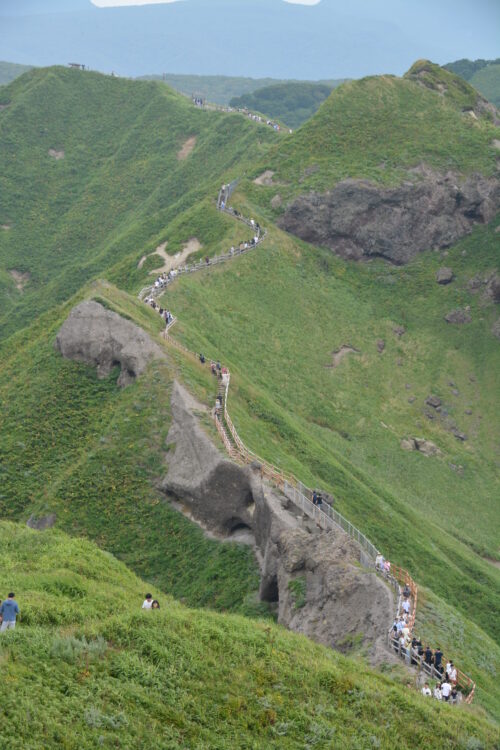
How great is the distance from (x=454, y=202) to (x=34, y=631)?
9590 centimetres

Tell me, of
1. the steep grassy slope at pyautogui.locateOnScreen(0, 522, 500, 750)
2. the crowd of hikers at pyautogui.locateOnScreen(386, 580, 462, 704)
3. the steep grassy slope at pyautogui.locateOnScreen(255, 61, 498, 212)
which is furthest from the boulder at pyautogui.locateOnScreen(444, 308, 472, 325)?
the steep grassy slope at pyautogui.locateOnScreen(0, 522, 500, 750)

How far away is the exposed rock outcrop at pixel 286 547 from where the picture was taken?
110 feet

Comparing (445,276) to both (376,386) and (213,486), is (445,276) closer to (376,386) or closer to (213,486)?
(376,386)

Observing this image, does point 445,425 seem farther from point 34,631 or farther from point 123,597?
point 34,631

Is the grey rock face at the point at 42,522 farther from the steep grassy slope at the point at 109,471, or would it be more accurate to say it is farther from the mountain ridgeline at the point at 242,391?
the steep grassy slope at the point at 109,471

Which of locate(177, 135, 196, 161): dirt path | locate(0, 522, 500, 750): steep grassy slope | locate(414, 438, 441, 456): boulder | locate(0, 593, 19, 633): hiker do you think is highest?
locate(177, 135, 196, 161): dirt path

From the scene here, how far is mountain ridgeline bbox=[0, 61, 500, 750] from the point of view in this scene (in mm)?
24344

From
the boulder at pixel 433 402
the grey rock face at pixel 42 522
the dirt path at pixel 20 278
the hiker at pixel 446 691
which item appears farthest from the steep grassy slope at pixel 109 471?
the dirt path at pixel 20 278

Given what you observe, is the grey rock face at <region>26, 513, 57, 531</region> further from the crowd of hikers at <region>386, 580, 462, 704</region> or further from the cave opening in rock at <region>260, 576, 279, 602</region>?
the crowd of hikers at <region>386, 580, 462, 704</region>

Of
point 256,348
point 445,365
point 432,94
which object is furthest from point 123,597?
point 432,94

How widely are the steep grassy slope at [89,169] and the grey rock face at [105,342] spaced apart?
49957mm

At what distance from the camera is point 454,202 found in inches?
4289

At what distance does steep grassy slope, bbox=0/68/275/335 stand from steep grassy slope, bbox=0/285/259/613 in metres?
54.5

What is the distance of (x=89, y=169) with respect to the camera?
148500 millimetres
